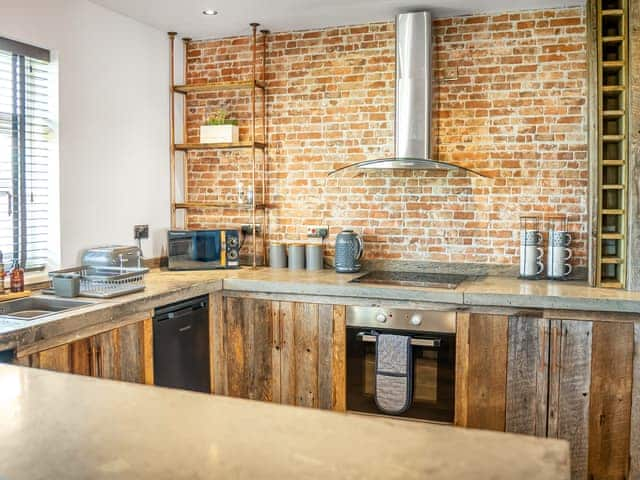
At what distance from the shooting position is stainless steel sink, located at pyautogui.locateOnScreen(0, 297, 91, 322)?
281 cm

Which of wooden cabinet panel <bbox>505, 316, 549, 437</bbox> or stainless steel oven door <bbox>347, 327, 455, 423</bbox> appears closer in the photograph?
wooden cabinet panel <bbox>505, 316, 549, 437</bbox>

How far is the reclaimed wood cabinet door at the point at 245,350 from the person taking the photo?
3639 mm

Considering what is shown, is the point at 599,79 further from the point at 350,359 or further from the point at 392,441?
the point at 392,441

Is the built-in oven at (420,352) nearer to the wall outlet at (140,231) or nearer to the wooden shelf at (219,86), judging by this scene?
the wall outlet at (140,231)

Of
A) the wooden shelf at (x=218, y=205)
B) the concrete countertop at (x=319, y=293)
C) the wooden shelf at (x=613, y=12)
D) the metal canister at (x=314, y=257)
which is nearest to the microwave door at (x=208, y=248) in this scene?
the concrete countertop at (x=319, y=293)

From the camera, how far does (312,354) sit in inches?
A: 139

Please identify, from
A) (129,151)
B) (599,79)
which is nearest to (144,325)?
(129,151)

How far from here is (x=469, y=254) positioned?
3912 millimetres

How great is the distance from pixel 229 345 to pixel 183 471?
9.14 feet

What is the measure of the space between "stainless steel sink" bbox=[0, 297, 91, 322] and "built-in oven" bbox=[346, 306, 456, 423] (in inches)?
57.5

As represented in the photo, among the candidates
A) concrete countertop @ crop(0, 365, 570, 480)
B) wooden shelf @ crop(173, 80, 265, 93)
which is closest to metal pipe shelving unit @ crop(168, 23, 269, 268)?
wooden shelf @ crop(173, 80, 265, 93)

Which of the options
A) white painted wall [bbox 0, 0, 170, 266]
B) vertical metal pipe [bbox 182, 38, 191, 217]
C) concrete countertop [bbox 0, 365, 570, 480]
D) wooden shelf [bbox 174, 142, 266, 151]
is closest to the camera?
→ concrete countertop [bbox 0, 365, 570, 480]

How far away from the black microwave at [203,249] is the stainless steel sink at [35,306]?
3.86ft

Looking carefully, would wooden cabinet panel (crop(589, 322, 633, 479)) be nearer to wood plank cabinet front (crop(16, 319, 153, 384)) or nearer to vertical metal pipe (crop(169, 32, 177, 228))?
wood plank cabinet front (crop(16, 319, 153, 384))
